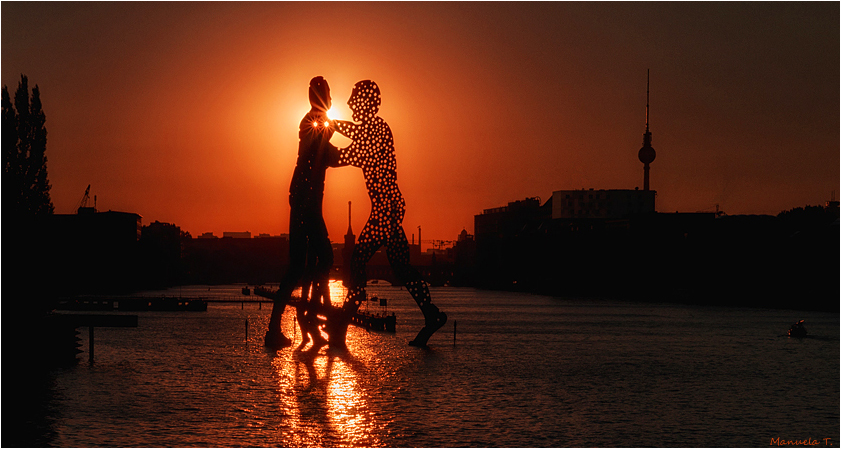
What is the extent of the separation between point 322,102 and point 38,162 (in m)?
17.0

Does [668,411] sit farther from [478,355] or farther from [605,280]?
[605,280]

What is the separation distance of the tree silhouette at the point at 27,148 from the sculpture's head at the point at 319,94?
41.7 ft

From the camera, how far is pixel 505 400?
31.6 meters

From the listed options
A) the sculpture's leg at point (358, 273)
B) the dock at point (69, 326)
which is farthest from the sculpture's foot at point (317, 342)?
the dock at point (69, 326)

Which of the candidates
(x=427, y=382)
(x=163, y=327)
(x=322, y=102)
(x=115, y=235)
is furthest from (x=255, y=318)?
(x=115, y=235)

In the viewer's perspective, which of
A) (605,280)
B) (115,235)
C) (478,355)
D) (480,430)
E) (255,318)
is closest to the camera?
(480,430)

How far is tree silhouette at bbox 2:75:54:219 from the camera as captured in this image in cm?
4416

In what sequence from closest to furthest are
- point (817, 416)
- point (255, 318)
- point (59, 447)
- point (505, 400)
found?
point (59, 447), point (817, 416), point (505, 400), point (255, 318)

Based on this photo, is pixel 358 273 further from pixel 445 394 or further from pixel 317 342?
pixel 445 394

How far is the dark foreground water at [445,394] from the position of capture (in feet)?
82.6

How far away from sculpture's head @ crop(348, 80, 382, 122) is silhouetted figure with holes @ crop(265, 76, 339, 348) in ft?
3.72

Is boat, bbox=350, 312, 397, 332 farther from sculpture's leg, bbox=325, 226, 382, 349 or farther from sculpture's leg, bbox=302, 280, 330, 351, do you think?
sculpture's leg, bbox=325, 226, 382, 349

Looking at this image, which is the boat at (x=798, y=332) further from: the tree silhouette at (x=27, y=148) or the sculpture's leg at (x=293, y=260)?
the tree silhouette at (x=27, y=148)

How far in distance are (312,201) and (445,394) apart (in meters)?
14.6
